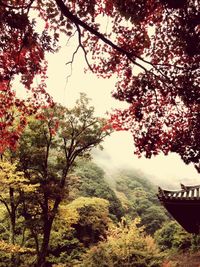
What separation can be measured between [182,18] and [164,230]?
89.6 feet

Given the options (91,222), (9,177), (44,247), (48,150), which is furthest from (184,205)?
(91,222)

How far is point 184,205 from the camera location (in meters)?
7.82

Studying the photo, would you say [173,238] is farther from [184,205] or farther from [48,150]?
[184,205]

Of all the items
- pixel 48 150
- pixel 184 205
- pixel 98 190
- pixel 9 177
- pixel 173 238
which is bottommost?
pixel 184 205

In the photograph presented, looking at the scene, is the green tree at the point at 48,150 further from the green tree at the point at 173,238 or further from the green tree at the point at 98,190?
the green tree at the point at 98,190

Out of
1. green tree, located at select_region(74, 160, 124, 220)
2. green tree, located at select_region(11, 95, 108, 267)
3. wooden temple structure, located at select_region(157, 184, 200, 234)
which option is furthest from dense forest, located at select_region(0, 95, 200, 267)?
green tree, located at select_region(74, 160, 124, 220)

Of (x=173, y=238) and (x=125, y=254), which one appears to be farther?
(x=173, y=238)

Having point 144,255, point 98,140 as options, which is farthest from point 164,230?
point 98,140

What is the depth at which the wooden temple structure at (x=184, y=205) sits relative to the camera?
7.71m

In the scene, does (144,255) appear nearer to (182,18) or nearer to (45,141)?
(45,141)

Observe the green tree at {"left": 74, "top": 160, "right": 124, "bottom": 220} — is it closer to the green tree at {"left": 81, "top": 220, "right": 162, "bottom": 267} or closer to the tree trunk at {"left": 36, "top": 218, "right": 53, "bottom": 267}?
the green tree at {"left": 81, "top": 220, "right": 162, "bottom": 267}

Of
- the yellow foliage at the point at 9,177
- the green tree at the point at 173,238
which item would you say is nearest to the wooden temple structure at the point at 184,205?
the yellow foliage at the point at 9,177

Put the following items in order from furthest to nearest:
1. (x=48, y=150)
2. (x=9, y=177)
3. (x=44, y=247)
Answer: (x=48, y=150) → (x=44, y=247) → (x=9, y=177)

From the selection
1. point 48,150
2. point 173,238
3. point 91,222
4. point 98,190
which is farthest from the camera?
point 98,190
